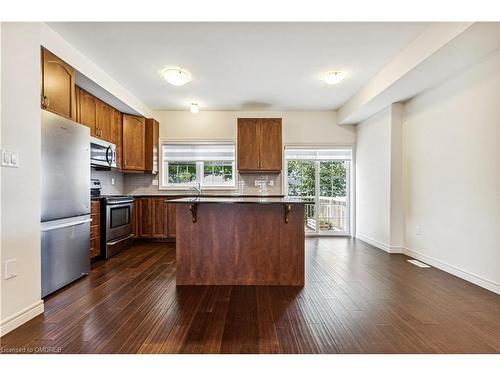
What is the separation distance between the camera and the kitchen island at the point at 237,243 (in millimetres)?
2951

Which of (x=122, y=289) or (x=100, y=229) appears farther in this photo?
(x=100, y=229)

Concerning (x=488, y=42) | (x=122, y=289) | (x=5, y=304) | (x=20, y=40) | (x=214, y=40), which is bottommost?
(x=122, y=289)

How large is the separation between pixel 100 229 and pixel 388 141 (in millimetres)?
4630

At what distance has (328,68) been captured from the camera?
3.66m

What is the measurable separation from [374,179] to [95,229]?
4.61 m

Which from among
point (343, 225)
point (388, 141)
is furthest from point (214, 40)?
point (343, 225)

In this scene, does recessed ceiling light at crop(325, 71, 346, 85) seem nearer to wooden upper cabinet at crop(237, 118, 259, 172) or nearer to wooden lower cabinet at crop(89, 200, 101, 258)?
wooden upper cabinet at crop(237, 118, 259, 172)

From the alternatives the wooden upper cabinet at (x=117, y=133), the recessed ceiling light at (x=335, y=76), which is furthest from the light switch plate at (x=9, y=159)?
the recessed ceiling light at (x=335, y=76)

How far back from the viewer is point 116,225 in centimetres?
425

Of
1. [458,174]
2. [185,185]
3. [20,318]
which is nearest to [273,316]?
[20,318]

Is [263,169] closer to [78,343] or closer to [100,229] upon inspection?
[100,229]

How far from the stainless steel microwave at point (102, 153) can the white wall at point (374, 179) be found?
14.7 ft

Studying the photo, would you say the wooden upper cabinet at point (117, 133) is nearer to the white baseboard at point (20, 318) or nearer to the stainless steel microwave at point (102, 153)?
the stainless steel microwave at point (102, 153)
